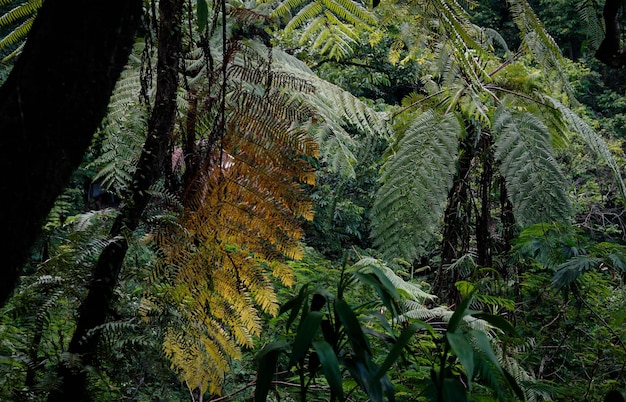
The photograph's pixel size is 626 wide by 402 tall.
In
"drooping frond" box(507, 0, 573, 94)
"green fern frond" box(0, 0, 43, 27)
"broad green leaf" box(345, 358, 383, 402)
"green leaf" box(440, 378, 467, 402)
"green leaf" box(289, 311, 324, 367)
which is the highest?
"green fern frond" box(0, 0, 43, 27)

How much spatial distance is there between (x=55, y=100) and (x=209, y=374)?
112cm

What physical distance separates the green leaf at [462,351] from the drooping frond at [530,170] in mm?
1113

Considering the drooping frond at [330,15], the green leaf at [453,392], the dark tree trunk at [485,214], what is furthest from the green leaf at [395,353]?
the dark tree trunk at [485,214]

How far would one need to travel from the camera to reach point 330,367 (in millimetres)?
948

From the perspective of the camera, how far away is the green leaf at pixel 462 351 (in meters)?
0.89

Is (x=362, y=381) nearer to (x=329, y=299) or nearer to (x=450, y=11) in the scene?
(x=329, y=299)

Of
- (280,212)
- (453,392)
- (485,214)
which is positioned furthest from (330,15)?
(485,214)

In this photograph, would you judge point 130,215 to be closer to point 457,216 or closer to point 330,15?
point 330,15

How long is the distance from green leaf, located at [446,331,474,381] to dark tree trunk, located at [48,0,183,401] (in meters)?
0.98

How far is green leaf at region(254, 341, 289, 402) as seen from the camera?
1.03 m

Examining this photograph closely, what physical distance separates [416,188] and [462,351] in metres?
1.17

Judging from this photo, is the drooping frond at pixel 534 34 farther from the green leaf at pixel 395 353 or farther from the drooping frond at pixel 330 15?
A: the green leaf at pixel 395 353

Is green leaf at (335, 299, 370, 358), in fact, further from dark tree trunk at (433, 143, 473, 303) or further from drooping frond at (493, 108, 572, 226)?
dark tree trunk at (433, 143, 473, 303)

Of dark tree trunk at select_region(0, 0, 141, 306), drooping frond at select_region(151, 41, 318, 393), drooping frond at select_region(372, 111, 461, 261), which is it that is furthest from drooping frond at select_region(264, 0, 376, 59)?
dark tree trunk at select_region(0, 0, 141, 306)
